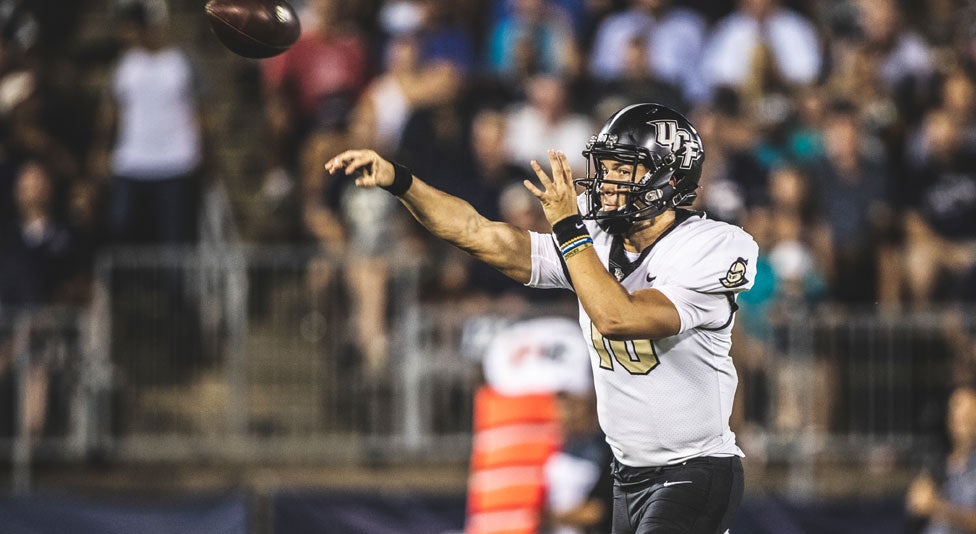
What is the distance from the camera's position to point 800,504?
10.7 m

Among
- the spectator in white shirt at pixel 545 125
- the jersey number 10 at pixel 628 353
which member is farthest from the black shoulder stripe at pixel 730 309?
the spectator in white shirt at pixel 545 125

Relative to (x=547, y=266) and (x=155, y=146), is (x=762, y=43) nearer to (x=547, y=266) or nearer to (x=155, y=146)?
(x=155, y=146)

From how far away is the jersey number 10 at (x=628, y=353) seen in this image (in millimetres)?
6180

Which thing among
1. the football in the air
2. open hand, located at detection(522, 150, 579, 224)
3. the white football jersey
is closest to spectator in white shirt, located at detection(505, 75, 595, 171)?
the football in the air

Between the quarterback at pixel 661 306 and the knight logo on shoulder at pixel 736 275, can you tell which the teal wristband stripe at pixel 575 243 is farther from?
the knight logo on shoulder at pixel 736 275

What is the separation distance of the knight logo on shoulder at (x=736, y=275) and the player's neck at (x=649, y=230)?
37 cm

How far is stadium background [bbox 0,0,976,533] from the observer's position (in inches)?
448

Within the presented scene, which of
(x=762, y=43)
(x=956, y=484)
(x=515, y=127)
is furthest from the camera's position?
(x=762, y=43)

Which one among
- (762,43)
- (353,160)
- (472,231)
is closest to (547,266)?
(472,231)

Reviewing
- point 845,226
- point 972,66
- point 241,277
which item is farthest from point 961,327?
point 241,277

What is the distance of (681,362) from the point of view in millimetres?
6188

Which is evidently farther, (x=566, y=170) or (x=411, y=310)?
(x=411, y=310)

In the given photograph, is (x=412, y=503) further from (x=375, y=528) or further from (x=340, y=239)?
(x=340, y=239)

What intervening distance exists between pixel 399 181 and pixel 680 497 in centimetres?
174
